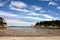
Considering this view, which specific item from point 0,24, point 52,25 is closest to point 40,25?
point 52,25

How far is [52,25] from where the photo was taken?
66.8m

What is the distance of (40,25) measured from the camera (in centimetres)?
8169

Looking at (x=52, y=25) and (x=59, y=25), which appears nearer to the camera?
(x=59, y=25)

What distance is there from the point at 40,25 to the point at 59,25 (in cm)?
2133

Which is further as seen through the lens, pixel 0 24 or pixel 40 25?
pixel 40 25

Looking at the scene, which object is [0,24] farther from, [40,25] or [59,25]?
[40,25]

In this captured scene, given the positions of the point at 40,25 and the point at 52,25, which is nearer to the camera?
the point at 52,25

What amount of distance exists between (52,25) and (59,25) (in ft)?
19.6

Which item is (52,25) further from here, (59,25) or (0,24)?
(0,24)

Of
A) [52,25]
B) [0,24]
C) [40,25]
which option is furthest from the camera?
[40,25]

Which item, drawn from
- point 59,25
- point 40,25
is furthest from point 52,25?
point 40,25

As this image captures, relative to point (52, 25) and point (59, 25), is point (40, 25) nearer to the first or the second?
point (52, 25)

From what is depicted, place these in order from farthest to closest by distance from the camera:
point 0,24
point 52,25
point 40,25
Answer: point 40,25
point 52,25
point 0,24

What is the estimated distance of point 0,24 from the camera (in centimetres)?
5875
